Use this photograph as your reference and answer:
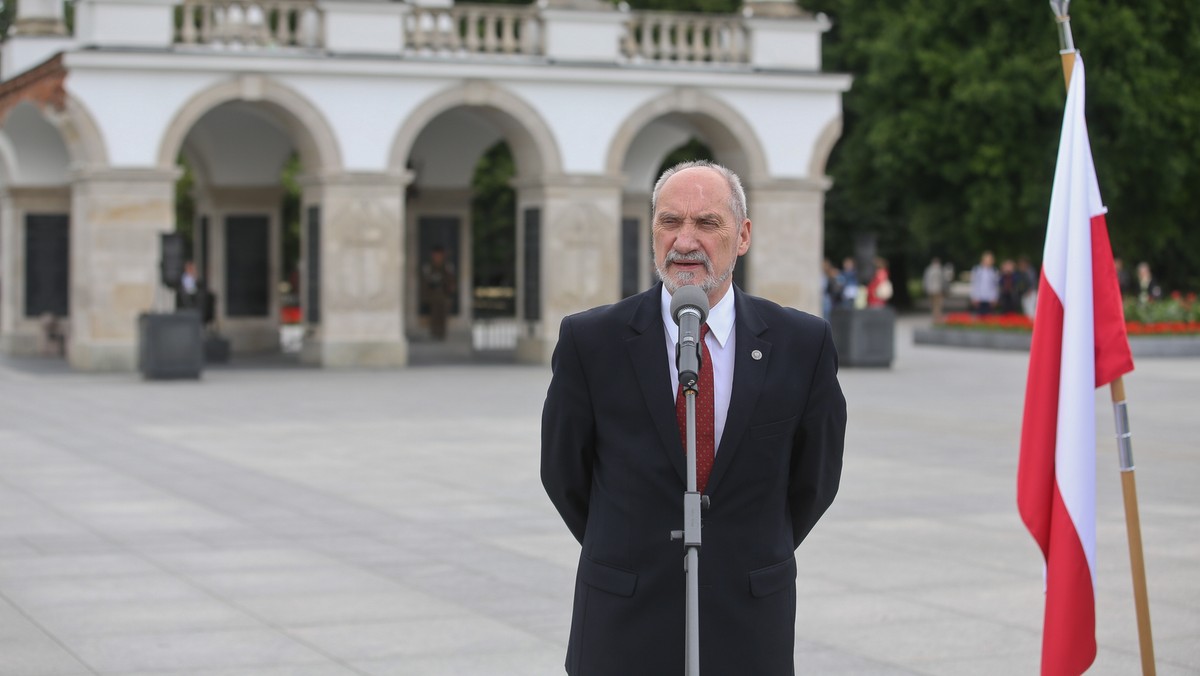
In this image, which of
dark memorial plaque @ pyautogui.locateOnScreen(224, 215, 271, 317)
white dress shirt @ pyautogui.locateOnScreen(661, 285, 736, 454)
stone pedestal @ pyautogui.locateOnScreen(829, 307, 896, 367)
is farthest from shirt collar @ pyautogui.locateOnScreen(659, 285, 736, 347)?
dark memorial plaque @ pyautogui.locateOnScreen(224, 215, 271, 317)

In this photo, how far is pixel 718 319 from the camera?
4297 millimetres

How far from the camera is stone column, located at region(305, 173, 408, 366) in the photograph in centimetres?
2797

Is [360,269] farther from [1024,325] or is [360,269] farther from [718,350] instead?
[718,350]

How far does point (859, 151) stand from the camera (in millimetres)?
46875

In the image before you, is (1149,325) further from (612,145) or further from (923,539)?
(923,539)

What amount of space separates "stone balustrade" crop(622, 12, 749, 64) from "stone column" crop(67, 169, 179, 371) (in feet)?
26.8

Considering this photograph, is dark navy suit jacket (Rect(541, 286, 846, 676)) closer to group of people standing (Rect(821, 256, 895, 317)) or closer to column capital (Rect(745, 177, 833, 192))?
column capital (Rect(745, 177, 833, 192))

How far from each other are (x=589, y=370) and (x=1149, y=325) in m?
29.6

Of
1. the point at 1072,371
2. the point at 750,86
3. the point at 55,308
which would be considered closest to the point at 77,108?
the point at 55,308

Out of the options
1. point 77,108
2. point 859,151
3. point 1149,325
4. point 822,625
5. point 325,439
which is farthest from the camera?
point 859,151

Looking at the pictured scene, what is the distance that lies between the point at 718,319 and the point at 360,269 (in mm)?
24134

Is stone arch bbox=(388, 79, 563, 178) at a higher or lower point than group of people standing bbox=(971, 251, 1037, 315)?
higher

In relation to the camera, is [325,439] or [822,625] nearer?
[822,625]

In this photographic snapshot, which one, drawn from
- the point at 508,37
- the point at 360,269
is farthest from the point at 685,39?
the point at 360,269
